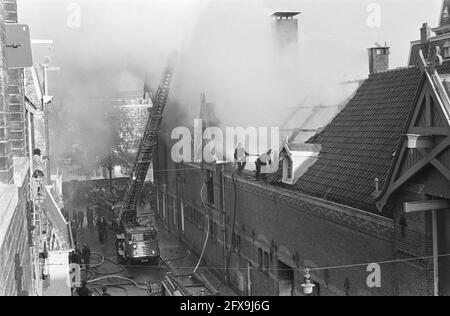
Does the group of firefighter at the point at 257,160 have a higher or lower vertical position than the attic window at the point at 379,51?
lower

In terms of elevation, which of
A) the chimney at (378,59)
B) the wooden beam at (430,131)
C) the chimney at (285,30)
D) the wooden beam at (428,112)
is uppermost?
the chimney at (285,30)

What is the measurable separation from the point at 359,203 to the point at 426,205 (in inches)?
84.3

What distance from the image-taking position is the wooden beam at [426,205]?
7.45m

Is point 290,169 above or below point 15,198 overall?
below

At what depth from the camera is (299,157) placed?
12.5 metres

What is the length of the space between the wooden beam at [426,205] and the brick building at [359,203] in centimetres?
1

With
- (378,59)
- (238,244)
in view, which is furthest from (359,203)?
(238,244)

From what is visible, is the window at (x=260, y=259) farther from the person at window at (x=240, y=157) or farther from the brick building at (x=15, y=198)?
the brick building at (x=15, y=198)

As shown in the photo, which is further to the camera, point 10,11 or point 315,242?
point 315,242

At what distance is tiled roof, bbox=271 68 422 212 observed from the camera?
9938 millimetres

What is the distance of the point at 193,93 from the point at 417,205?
45.5ft

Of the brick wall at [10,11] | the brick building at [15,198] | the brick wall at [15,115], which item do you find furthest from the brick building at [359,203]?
the brick wall at [10,11]

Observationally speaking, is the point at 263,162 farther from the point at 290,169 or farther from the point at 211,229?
the point at 211,229

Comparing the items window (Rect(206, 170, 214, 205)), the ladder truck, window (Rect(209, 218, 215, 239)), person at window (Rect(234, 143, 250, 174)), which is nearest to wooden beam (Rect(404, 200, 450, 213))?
person at window (Rect(234, 143, 250, 174))
